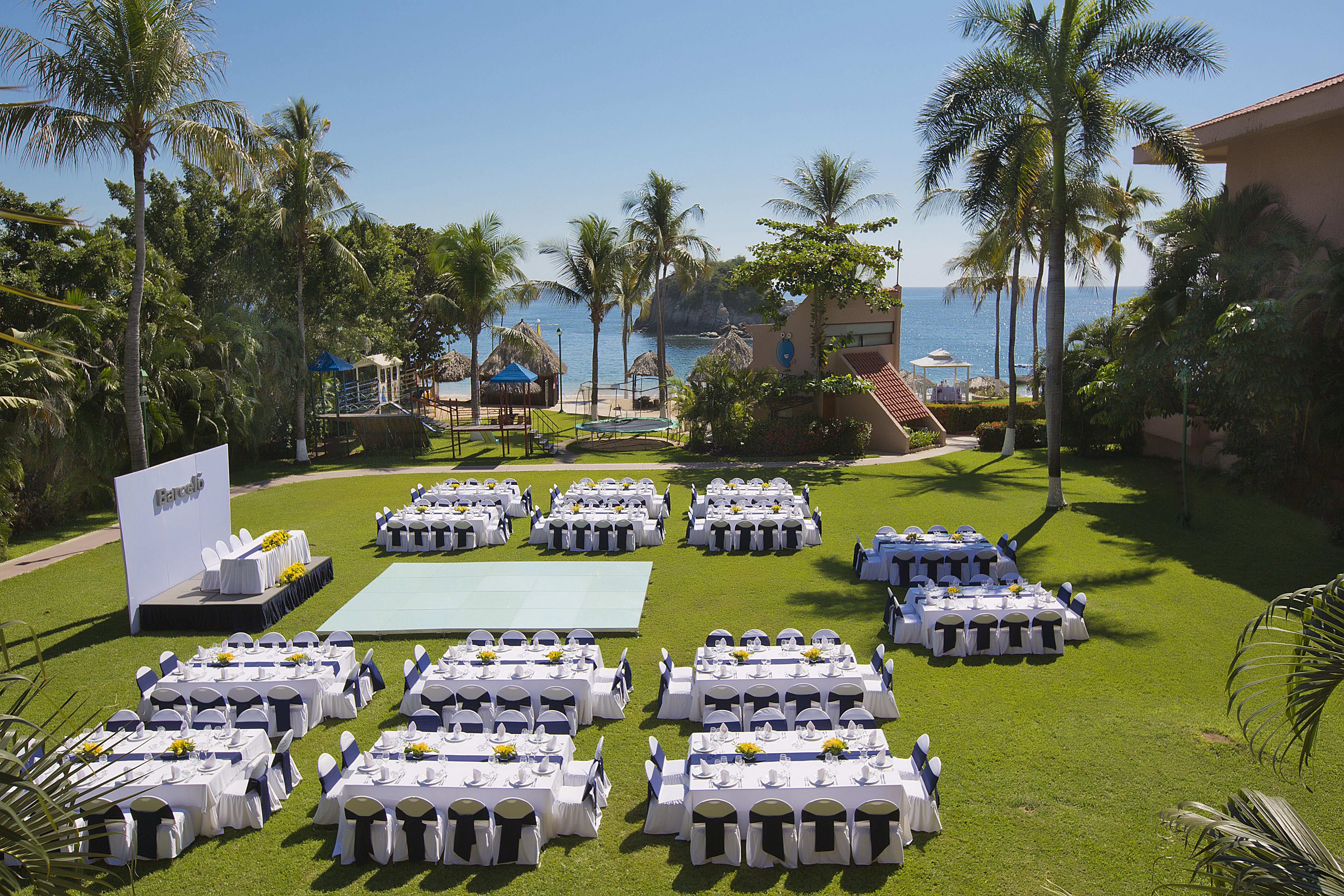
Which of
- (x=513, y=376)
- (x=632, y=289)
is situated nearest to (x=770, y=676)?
(x=513, y=376)

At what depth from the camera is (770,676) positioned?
37.5 feet

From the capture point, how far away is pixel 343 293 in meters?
32.4

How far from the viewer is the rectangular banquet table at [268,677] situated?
11.4 metres

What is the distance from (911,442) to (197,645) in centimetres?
2489

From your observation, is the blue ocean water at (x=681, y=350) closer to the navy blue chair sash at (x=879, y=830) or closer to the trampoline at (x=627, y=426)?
the trampoline at (x=627, y=426)

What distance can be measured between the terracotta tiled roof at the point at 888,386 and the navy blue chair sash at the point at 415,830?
26814mm

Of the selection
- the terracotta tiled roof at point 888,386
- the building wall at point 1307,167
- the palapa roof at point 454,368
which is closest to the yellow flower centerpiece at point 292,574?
the terracotta tiled roof at point 888,386

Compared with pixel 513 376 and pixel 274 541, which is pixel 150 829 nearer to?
pixel 274 541

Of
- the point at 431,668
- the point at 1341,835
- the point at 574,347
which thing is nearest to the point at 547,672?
the point at 431,668

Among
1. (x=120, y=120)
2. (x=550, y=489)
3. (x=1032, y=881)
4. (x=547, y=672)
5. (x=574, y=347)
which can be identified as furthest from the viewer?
(x=574, y=347)

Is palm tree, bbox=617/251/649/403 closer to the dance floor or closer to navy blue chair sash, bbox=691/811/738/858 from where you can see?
the dance floor

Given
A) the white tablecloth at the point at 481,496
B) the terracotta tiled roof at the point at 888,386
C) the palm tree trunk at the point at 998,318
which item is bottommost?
the white tablecloth at the point at 481,496

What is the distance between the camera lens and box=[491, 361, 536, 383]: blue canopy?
32.2 meters

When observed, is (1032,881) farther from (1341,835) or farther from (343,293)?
(343,293)
